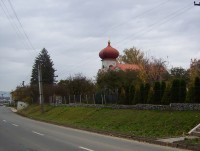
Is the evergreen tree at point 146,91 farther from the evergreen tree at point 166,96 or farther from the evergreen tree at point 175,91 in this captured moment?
the evergreen tree at point 175,91

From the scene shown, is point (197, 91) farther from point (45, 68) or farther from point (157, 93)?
point (45, 68)

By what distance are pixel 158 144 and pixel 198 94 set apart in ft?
42.0

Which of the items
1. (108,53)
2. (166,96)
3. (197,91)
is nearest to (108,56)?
(108,53)

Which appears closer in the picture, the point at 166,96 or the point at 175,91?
the point at 175,91

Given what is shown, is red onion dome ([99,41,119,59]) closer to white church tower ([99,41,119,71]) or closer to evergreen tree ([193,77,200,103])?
white church tower ([99,41,119,71])

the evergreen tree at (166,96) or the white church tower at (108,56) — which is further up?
the white church tower at (108,56)

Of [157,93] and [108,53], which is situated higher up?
[108,53]

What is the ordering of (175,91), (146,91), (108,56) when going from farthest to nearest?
(108,56)
(146,91)
(175,91)

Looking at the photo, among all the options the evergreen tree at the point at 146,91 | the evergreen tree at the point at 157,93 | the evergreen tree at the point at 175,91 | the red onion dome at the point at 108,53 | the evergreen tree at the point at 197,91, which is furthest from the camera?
the red onion dome at the point at 108,53

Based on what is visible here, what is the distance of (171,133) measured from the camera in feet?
74.7

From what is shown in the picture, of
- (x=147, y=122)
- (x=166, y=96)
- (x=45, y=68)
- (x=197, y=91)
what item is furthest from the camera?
(x=45, y=68)

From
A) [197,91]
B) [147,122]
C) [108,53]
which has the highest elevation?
[108,53]

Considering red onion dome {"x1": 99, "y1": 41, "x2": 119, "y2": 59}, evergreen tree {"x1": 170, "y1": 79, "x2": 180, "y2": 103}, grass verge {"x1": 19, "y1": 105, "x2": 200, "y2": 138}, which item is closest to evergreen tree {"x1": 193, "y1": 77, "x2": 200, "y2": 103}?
evergreen tree {"x1": 170, "y1": 79, "x2": 180, "y2": 103}

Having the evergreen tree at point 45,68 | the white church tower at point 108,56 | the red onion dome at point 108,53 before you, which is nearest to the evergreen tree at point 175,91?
the white church tower at point 108,56
